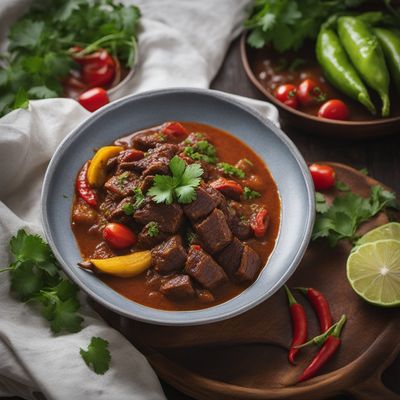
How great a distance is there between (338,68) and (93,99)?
2.97m

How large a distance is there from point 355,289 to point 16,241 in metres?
3.16

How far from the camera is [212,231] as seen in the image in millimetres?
5535

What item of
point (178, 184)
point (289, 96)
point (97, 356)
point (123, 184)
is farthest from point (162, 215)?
point (289, 96)

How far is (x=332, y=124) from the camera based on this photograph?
7.15m

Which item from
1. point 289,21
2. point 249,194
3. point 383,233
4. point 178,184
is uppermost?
point 289,21

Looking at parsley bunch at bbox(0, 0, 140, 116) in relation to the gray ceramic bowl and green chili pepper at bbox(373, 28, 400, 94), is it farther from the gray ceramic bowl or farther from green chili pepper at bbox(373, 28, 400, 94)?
green chili pepper at bbox(373, 28, 400, 94)

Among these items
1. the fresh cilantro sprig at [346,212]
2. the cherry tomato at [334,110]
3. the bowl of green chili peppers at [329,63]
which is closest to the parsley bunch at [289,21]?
the bowl of green chili peppers at [329,63]

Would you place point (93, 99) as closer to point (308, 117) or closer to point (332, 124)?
point (308, 117)

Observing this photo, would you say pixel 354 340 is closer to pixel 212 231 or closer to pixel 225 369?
pixel 225 369

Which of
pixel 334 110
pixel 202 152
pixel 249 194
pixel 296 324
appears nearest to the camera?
pixel 296 324

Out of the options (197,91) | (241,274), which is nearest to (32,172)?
(197,91)

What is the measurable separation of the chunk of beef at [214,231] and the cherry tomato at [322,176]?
1499 mm

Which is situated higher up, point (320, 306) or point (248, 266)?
point (248, 266)

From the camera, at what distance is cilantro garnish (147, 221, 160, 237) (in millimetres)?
5562
